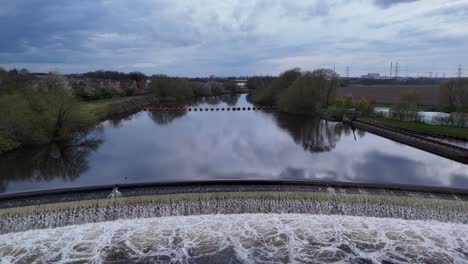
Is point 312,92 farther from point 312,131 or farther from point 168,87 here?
point 168,87

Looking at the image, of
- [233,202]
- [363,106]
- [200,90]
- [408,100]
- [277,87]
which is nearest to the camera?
[233,202]

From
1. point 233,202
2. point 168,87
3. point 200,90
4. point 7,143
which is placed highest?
point 168,87

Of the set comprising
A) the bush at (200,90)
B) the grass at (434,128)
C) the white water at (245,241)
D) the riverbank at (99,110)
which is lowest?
the white water at (245,241)

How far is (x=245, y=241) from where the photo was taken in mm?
8508

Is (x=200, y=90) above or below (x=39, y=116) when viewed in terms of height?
above

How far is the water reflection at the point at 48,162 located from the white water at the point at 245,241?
5475mm

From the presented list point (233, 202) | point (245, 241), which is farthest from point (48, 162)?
point (245, 241)

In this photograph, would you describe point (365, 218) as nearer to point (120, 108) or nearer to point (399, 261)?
point (399, 261)

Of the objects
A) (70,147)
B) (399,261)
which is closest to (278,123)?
(70,147)

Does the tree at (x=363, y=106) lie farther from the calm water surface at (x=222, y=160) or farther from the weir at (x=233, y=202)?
the weir at (x=233, y=202)

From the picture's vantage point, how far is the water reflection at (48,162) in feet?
44.6

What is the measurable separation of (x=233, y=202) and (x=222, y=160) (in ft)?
18.6

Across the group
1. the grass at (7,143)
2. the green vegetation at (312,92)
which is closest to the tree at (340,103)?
the green vegetation at (312,92)

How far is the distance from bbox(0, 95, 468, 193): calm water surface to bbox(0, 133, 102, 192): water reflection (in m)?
0.04
